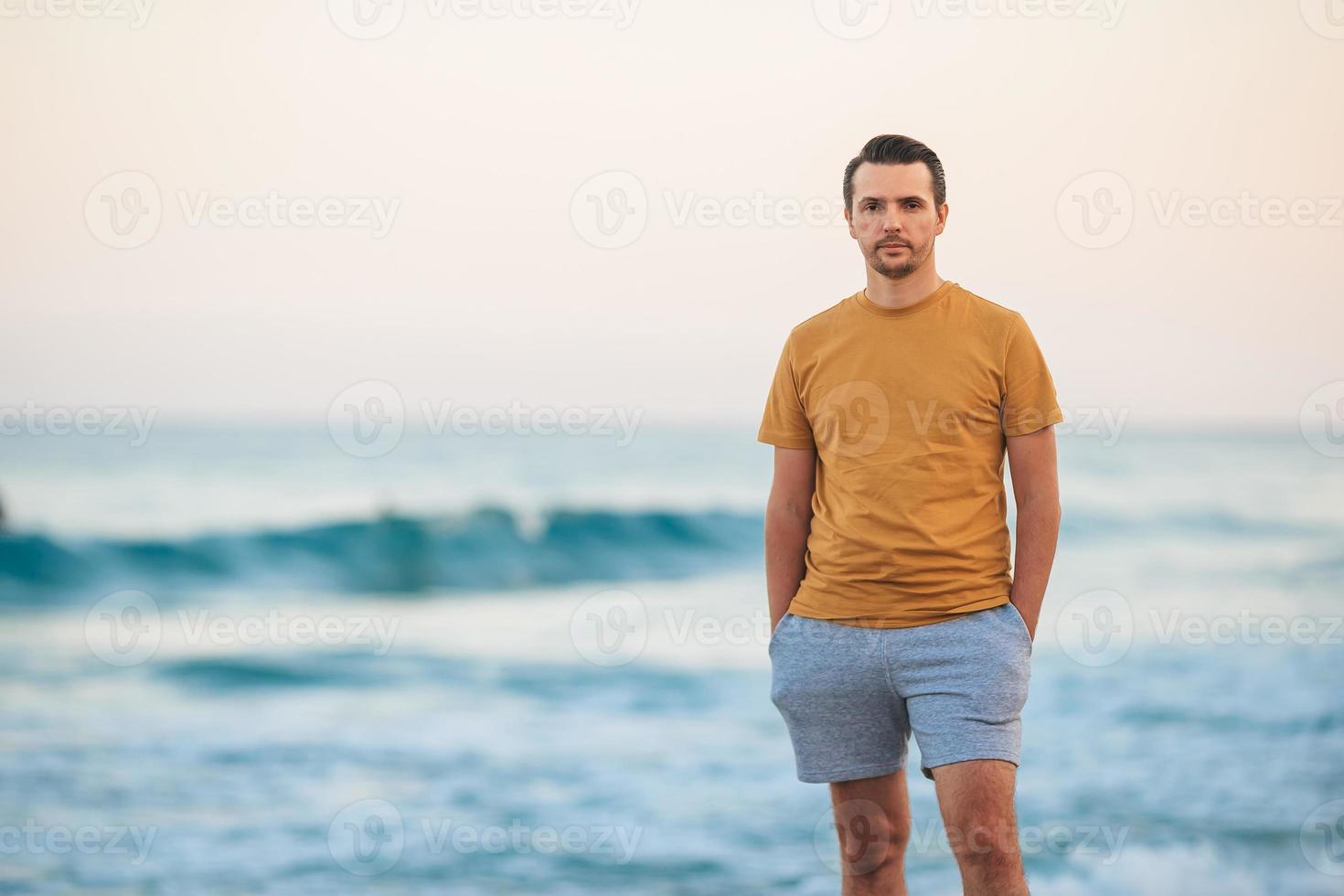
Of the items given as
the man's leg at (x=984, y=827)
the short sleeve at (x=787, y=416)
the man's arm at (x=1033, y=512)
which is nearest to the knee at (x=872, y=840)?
the man's leg at (x=984, y=827)

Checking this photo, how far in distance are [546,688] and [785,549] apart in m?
5.91

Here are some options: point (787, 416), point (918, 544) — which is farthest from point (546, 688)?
point (918, 544)

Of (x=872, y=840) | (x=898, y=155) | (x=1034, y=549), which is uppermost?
(x=898, y=155)

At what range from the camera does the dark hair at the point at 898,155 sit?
2.44 meters

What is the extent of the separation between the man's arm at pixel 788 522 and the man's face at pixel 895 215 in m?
0.43

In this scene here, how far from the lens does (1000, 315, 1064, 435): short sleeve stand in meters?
2.41

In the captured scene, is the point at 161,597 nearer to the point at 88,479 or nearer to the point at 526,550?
the point at 526,550

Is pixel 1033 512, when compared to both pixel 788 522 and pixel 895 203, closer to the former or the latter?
pixel 788 522

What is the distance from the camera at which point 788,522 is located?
2643mm

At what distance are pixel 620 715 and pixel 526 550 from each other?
6549 mm

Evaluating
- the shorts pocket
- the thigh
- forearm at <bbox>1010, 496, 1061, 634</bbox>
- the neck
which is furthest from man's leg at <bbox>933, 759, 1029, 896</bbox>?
the neck

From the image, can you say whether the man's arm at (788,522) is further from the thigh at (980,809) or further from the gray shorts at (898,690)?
the thigh at (980,809)

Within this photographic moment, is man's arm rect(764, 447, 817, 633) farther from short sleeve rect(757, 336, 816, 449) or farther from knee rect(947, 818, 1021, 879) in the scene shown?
knee rect(947, 818, 1021, 879)

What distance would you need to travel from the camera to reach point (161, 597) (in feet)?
40.7
